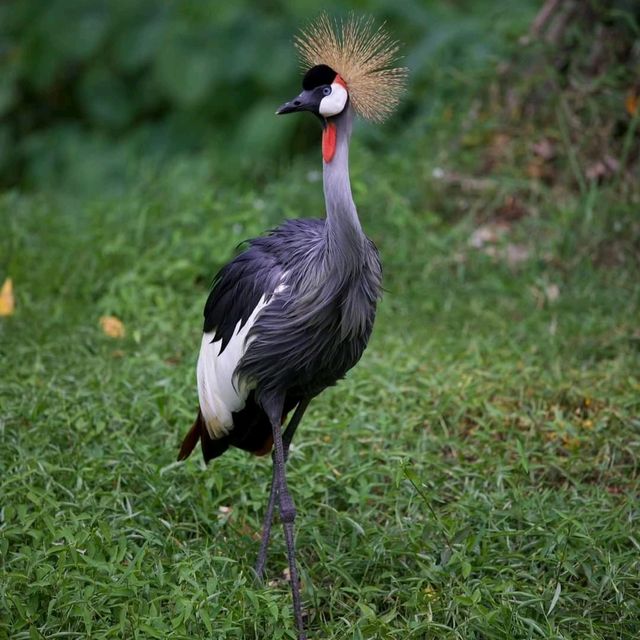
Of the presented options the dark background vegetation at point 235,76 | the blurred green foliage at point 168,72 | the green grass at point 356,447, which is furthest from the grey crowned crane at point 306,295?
the blurred green foliage at point 168,72

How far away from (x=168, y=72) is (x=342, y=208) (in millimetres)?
4073

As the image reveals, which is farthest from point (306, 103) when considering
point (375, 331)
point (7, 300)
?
point (7, 300)

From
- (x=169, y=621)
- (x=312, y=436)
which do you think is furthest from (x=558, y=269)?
(x=169, y=621)

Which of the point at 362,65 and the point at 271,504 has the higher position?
the point at 362,65

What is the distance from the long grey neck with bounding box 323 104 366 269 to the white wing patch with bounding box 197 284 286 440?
0.75ft

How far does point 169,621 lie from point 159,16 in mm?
4939

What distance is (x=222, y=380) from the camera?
9.43 feet

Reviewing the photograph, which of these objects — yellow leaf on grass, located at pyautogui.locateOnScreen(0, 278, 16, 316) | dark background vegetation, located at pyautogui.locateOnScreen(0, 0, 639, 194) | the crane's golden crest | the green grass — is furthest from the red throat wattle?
dark background vegetation, located at pyautogui.locateOnScreen(0, 0, 639, 194)

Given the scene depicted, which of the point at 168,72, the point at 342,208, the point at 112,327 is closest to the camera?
the point at 342,208

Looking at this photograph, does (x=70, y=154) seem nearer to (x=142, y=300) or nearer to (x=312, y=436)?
(x=142, y=300)

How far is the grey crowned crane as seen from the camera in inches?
101

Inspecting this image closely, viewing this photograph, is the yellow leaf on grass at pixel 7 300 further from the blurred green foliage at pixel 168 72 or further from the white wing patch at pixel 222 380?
the blurred green foliage at pixel 168 72

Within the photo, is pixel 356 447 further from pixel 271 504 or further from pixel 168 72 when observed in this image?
pixel 168 72

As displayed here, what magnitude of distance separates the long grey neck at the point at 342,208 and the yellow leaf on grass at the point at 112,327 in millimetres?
1858
